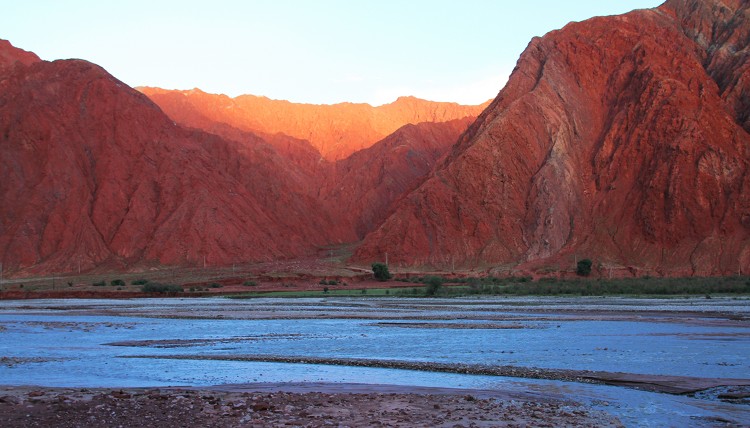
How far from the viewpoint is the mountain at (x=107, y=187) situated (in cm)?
10638

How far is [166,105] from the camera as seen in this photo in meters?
188

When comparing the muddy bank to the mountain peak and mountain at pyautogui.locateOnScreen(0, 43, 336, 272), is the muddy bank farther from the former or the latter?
the mountain peak

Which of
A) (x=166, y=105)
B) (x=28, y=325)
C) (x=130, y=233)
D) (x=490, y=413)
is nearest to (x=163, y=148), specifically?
(x=130, y=233)

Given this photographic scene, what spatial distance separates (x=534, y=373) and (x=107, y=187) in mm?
101583

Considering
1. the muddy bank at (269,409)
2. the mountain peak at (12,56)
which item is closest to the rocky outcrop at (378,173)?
the mountain peak at (12,56)

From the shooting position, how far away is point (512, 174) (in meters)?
104

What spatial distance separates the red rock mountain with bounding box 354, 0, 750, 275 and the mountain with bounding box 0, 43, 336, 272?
2316cm

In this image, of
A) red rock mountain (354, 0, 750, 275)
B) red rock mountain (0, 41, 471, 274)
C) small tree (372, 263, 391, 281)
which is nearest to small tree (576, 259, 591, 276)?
red rock mountain (354, 0, 750, 275)

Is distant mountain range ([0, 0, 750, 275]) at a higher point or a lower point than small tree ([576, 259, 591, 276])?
higher

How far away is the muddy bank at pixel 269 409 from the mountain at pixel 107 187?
298 ft

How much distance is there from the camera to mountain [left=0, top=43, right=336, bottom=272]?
106375mm

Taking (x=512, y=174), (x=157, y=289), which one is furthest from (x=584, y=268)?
(x=157, y=289)

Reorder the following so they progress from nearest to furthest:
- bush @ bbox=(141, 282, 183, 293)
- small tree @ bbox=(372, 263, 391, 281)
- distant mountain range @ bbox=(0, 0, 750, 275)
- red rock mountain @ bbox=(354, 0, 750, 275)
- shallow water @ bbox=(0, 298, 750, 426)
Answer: shallow water @ bbox=(0, 298, 750, 426)
bush @ bbox=(141, 282, 183, 293)
small tree @ bbox=(372, 263, 391, 281)
red rock mountain @ bbox=(354, 0, 750, 275)
distant mountain range @ bbox=(0, 0, 750, 275)

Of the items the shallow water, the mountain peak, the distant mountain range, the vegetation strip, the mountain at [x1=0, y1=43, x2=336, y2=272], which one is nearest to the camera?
the vegetation strip
